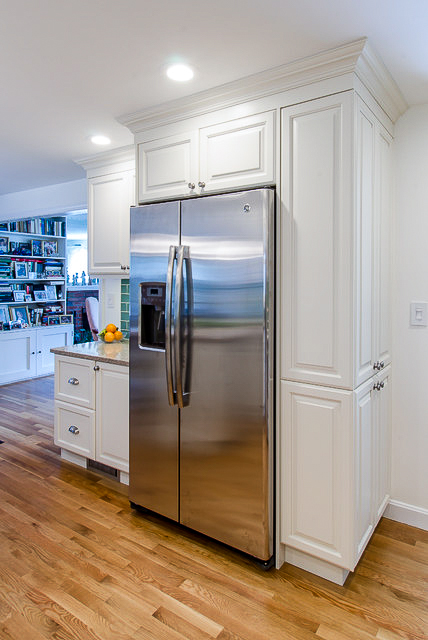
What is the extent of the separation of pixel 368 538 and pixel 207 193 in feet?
6.48

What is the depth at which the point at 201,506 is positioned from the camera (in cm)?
222

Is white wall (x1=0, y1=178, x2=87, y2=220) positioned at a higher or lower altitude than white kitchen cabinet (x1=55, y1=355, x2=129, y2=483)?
higher

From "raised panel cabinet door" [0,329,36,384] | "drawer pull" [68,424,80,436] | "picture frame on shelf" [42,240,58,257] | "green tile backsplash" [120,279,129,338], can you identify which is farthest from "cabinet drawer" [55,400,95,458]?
"picture frame on shelf" [42,240,58,257]

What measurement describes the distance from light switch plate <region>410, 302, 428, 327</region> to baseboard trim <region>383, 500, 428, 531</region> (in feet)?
3.49

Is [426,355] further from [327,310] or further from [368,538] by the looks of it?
[368,538]

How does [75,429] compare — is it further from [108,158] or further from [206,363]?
[108,158]

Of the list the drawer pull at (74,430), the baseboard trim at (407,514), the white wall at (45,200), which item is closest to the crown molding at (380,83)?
the baseboard trim at (407,514)

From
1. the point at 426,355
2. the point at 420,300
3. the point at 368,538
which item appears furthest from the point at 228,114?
the point at 368,538

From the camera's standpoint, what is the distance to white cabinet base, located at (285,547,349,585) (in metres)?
1.97

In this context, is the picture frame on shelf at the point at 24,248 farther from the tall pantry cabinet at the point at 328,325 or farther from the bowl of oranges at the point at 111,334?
the tall pantry cabinet at the point at 328,325

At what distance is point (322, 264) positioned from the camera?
1927mm

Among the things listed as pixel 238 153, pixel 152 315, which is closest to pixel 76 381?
pixel 152 315

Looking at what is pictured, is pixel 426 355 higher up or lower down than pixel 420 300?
lower down

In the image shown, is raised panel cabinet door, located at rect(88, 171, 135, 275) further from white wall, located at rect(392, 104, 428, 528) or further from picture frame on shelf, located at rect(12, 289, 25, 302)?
picture frame on shelf, located at rect(12, 289, 25, 302)
